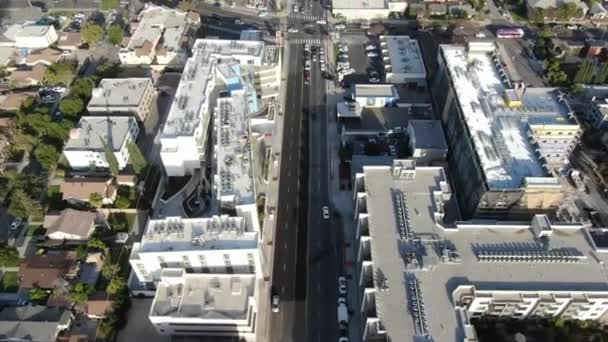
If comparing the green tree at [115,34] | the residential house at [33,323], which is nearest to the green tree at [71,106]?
the green tree at [115,34]

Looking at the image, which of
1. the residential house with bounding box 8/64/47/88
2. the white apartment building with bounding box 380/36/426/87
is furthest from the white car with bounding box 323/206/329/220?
the residential house with bounding box 8/64/47/88

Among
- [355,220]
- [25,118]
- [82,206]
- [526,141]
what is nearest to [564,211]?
[526,141]

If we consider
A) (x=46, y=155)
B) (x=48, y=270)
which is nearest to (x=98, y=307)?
(x=48, y=270)

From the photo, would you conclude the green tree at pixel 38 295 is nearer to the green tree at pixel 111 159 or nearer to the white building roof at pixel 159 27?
the green tree at pixel 111 159

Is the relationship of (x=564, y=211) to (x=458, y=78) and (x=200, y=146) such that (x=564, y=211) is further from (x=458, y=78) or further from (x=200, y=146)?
(x=200, y=146)

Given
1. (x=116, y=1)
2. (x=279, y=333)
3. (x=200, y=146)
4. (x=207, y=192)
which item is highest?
(x=116, y=1)

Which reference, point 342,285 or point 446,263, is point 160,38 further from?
point 446,263
